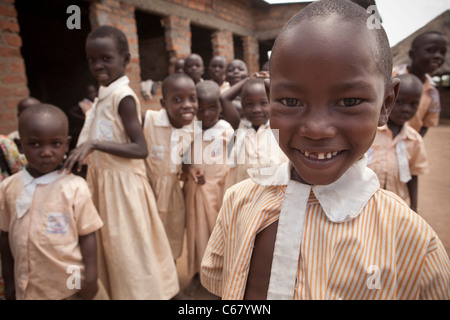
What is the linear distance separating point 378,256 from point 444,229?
3.09 m

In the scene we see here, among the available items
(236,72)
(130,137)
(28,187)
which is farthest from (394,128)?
(236,72)

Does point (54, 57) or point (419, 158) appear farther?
point (54, 57)

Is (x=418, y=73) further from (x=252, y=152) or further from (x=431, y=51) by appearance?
(x=252, y=152)

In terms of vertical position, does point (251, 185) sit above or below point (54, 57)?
below

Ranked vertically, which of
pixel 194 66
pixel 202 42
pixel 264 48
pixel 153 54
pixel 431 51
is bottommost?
pixel 431 51

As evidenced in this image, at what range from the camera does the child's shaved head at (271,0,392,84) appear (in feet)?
2.03

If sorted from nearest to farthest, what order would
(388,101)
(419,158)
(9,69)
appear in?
(388,101)
(419,158)
(9,69)

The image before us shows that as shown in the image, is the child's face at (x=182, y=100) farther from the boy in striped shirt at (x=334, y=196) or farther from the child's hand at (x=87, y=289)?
the boy in striped shirt at (x=334, y=196)

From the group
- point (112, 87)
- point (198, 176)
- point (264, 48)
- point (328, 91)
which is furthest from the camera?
point (264, 48)

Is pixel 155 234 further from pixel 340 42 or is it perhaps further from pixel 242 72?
pixel 242 72

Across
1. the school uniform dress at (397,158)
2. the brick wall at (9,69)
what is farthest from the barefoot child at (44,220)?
the brick wall at (9,69)

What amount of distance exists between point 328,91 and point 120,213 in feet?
5.43

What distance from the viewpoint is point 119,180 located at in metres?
1.92

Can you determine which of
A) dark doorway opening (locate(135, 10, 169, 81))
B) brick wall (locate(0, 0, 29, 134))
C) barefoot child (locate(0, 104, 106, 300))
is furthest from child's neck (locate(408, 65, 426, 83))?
dark doorway opening (locate(135, 10, 169, 81))
